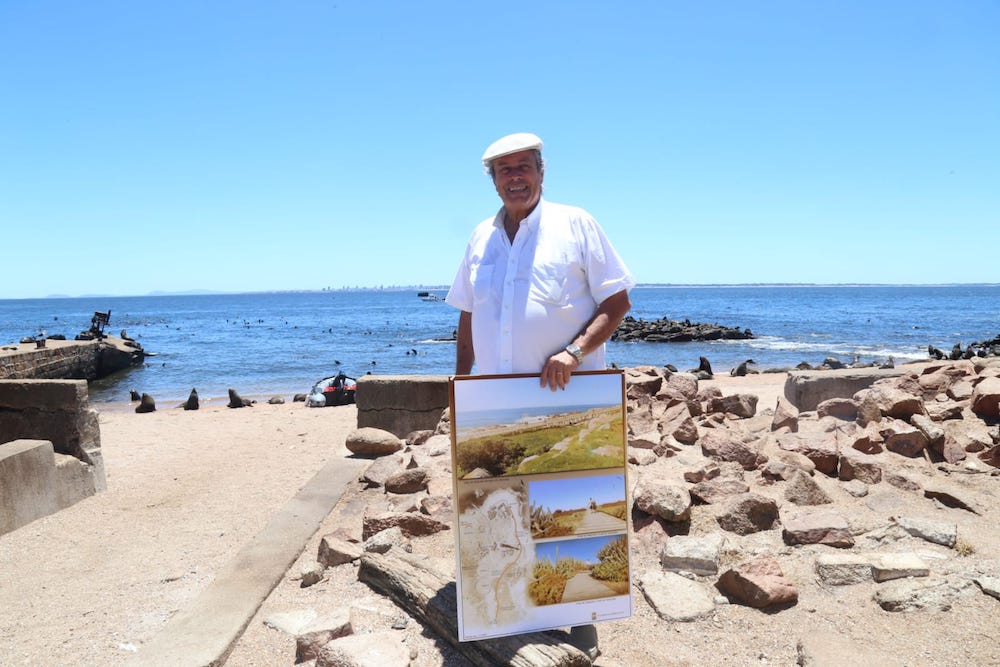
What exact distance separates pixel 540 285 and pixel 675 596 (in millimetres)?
1985

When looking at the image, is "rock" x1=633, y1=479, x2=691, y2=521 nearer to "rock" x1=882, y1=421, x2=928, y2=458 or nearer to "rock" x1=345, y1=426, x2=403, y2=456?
"rock" x1=882, y1=421, x2=928, y2=458

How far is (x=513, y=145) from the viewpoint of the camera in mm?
3008

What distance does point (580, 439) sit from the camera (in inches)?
116

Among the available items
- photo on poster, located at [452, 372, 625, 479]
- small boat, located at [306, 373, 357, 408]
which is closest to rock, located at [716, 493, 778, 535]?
photo on poster, located at [452, 372, 625, 479]

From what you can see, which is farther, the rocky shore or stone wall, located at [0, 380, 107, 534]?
stone wall, located at [0, 380, 107, 534]

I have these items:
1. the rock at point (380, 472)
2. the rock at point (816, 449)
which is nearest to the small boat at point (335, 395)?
the rock at point (380, 472)

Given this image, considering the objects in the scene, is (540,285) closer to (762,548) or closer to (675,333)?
(762,548)

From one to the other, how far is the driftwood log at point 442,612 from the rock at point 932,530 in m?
2.51

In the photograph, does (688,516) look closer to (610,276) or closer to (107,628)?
(610,276)

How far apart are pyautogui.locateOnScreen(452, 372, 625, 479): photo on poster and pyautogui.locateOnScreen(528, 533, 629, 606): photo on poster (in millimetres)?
322

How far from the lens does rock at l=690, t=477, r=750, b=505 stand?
4.85 meters

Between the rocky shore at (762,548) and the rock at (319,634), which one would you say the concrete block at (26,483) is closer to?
the rocky shore at (762,548)

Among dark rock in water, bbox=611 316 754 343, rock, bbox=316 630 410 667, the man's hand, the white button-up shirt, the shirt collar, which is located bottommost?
dark rock in water, bbox=611 316 754 343

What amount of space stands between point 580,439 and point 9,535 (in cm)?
561
